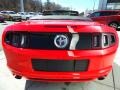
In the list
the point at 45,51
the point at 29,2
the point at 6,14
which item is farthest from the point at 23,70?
the point at 29,2

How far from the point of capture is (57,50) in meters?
3.47

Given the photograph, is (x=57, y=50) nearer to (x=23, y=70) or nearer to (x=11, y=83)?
(x=23, y=70)

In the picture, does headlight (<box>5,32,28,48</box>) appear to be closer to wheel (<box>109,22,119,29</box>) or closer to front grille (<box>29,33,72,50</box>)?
front grille (<box>29,33,72,50</box>)

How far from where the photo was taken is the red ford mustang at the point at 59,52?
3453mm

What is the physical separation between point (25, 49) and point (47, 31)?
36 centimetres

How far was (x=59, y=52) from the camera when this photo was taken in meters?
3.46

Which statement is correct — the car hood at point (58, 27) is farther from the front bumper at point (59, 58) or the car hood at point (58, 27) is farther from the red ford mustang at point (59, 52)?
the front bumper at point (59, 58)

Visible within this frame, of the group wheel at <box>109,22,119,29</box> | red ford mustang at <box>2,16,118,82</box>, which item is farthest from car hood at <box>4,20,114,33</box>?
wheel at <box>109,22,119,29</box>

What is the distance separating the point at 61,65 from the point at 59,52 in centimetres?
16

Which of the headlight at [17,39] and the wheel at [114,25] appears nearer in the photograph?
the headlight at [17,39]

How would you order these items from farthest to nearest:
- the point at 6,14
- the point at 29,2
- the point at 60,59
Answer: the point at 29,2
the point at 6,14
the point at 60,59

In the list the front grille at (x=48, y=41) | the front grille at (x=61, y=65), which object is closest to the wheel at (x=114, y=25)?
the front grille at (x=48, y=41)

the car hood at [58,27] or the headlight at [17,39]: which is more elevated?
the car hood at [58,27]

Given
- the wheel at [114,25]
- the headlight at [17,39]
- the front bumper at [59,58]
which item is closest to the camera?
the front bumper at [59,58]
